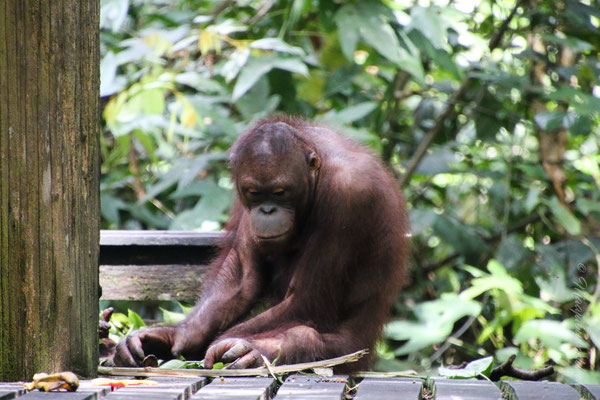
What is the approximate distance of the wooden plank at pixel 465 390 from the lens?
1869 mm

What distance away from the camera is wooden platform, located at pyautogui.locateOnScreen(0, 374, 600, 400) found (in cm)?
181

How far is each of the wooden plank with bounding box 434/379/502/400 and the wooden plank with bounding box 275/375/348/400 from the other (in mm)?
244

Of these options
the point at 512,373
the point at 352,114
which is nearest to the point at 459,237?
the point at 352,114

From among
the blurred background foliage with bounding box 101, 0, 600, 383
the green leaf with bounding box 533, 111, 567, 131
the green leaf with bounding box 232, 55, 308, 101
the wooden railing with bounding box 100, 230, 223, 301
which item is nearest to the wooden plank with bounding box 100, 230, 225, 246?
the wooden railing with bounding box 100, 230, 223, 301

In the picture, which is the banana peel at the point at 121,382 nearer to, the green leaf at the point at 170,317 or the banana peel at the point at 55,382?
the banana peel at the point at 55,382

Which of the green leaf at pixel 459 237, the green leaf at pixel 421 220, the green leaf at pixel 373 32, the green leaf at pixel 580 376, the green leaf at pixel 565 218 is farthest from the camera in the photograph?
the green leaf at pixel 459 237

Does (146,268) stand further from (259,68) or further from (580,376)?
(580,376)

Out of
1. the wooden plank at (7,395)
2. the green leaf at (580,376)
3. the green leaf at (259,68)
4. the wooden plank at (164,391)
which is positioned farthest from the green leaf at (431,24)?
the wooden plank at (7,395)

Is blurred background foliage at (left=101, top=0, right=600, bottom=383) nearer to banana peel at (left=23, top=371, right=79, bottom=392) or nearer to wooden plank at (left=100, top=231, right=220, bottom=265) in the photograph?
wooden plank at (left=100, top=231, right=220, bottom=265)

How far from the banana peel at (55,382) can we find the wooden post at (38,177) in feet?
0.68

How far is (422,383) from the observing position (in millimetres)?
2156

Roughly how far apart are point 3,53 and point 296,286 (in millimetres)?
1419

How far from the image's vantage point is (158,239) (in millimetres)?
3531

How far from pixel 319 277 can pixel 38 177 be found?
1.24 meters
